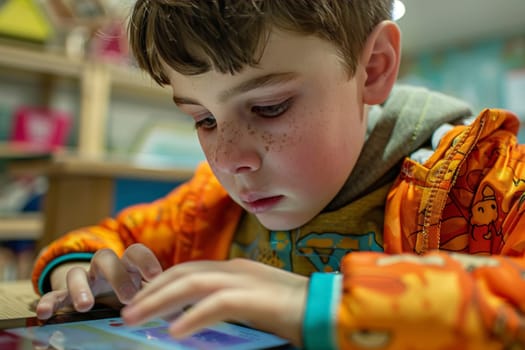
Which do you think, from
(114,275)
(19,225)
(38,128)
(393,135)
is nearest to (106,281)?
(114,275)

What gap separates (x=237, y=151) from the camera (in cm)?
51

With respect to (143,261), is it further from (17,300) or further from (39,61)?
(39,61)

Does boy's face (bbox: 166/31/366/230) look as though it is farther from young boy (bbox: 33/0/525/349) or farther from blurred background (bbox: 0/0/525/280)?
blurred background (bbox: 0/0/525/280)

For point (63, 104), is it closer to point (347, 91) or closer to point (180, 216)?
point (180, 216)

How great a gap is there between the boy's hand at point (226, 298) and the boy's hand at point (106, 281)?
135 millimetres

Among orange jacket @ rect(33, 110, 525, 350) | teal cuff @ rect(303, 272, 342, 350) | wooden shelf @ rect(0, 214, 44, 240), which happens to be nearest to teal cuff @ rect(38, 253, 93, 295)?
orange jacket @ rect(33, 110, 525, 350)

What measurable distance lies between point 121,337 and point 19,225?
1.92m

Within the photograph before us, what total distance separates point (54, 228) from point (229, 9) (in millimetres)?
955

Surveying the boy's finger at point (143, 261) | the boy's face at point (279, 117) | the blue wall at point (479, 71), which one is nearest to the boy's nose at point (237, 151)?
the boy's face at point (279, 117)

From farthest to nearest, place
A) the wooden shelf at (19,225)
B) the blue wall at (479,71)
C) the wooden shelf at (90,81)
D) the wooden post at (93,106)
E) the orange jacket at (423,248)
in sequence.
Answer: the blue wall at (479,71), the wooden post at (93,106), the wooden shelf at (90,81), the wooden shelf at (19,225), the orange jacket at (423,248)

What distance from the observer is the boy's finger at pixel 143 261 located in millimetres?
483

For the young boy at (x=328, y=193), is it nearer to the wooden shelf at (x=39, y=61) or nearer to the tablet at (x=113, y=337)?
the tablet at (x=113, y=337)

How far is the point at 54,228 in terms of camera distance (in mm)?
1264

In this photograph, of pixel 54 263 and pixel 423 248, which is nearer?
pixel 423 248
